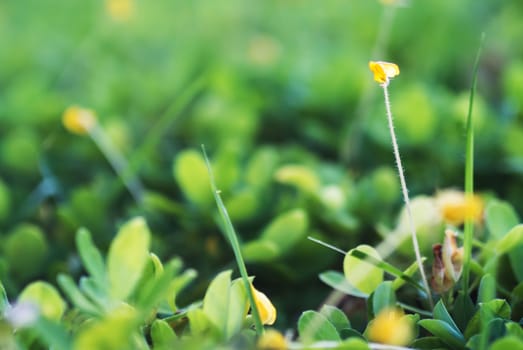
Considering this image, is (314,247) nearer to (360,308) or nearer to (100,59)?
(360,308)

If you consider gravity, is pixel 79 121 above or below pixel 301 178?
above

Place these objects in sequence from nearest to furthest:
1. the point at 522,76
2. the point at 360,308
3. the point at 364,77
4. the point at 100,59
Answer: the point at 360,308 → the point at 522,76 → the point at 364,77 → the point at 100,59

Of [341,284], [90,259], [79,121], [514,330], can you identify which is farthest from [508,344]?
[79,121]

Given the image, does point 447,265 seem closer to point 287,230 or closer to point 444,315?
point 444,315

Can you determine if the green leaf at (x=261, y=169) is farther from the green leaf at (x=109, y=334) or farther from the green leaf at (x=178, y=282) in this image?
the green leaf at (x=109, y=334)

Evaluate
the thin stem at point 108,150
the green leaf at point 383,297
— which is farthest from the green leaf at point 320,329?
the thin stem at point 108,150

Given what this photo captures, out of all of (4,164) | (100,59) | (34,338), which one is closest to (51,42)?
Answer: (100,59)

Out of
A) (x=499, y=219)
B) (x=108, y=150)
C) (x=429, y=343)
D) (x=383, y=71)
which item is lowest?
(x=429, y=343)

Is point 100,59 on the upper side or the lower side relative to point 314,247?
upper
